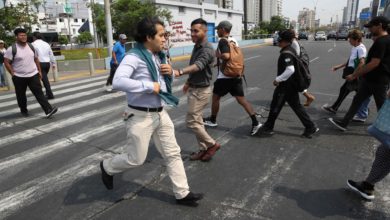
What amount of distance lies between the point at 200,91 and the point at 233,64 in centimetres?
89

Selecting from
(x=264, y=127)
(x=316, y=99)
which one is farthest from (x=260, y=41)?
(x=264, y=127)

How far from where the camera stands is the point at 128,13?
82.9ft

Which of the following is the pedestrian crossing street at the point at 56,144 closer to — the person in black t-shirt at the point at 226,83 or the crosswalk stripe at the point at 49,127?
the crosswalk stripe at the point at 49,127

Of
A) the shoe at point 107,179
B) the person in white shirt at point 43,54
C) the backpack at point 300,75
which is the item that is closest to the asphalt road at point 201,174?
the shoe at point 107,179

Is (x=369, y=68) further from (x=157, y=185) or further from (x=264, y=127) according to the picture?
(x=157, y=185)

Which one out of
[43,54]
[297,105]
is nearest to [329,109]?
[297,105]

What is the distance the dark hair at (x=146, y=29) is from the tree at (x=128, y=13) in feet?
77.0

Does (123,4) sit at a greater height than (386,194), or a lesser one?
greater

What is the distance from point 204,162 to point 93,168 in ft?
4.75

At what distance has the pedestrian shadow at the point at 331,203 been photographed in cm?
310

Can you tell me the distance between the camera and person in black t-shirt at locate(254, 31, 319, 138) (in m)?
4.90

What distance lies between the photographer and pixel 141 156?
3.17 m

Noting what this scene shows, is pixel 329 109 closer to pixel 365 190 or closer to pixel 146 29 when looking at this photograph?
pixel 365 190

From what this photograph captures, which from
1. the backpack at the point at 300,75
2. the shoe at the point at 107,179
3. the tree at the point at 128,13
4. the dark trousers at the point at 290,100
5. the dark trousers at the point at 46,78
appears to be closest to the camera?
the shoe at the point at 107,179
